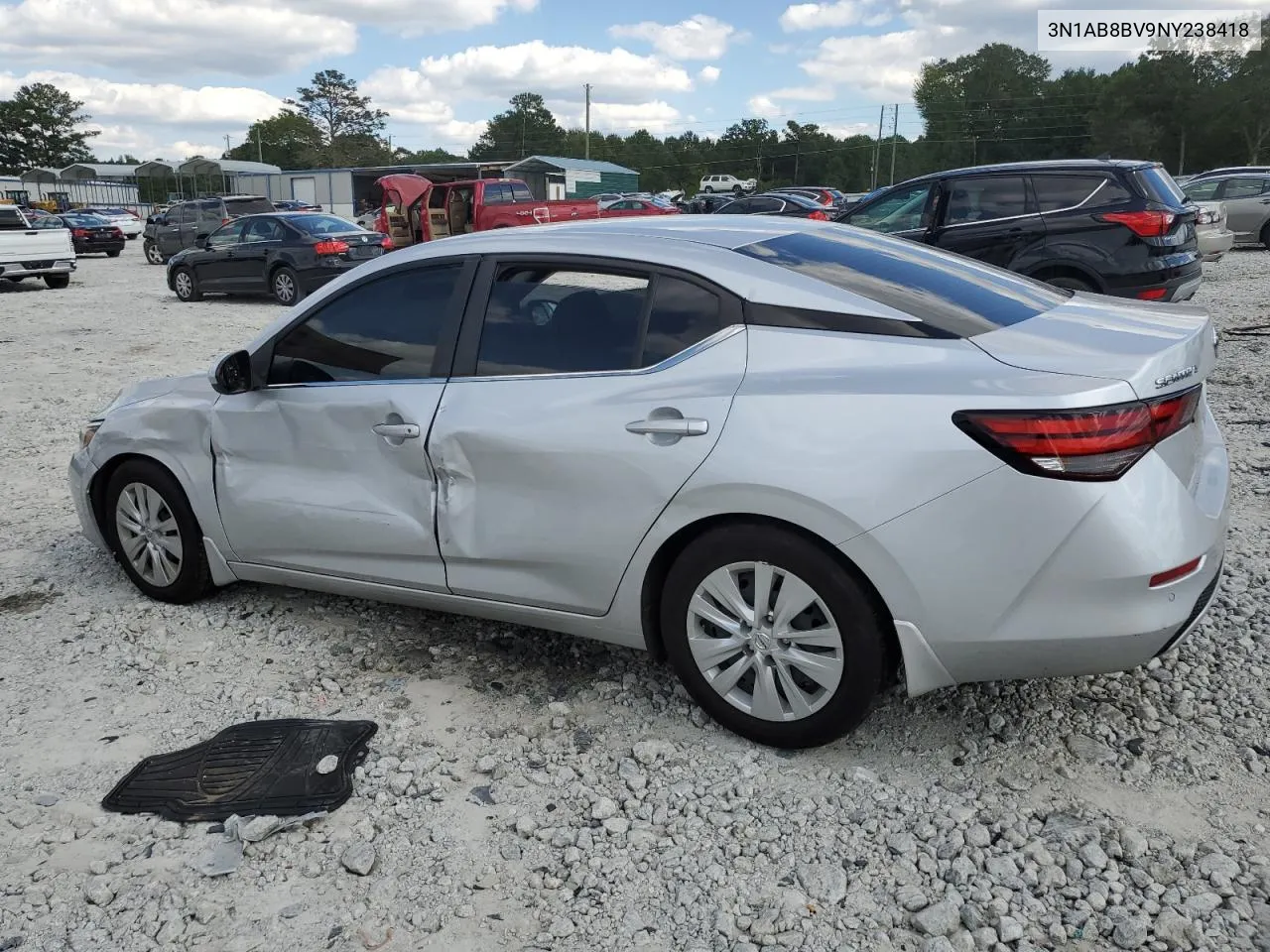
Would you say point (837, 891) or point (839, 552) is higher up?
point (839, 552)

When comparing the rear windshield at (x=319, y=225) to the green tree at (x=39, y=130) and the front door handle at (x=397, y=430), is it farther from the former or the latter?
the green tree at (x=39, y=130)

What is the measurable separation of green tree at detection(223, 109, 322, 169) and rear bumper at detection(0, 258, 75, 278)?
3695 inches

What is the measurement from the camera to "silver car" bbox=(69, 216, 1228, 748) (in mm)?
2621

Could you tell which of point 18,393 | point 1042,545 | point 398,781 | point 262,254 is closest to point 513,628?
point 398,781

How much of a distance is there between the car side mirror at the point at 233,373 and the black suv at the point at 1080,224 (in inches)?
248

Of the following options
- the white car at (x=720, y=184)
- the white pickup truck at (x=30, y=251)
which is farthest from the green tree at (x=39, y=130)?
the white pickup truck at (x=30, y=251)

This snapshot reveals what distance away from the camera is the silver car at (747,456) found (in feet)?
8.60

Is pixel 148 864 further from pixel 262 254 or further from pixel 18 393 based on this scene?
pixel 262 254

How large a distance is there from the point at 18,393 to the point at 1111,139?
7285 cm

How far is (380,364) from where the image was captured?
3.73 m

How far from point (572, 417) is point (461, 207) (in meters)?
20.7

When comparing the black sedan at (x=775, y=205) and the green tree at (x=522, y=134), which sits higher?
the green tree at (x=522, y=134)

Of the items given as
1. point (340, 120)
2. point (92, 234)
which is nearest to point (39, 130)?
point (340, 120)

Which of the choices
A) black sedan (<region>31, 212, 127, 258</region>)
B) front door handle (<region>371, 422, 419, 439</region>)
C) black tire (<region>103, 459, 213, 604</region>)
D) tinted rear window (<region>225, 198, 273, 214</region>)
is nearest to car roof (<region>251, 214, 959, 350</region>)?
front door handle (<region>371, 422, 419, 439</region>)
